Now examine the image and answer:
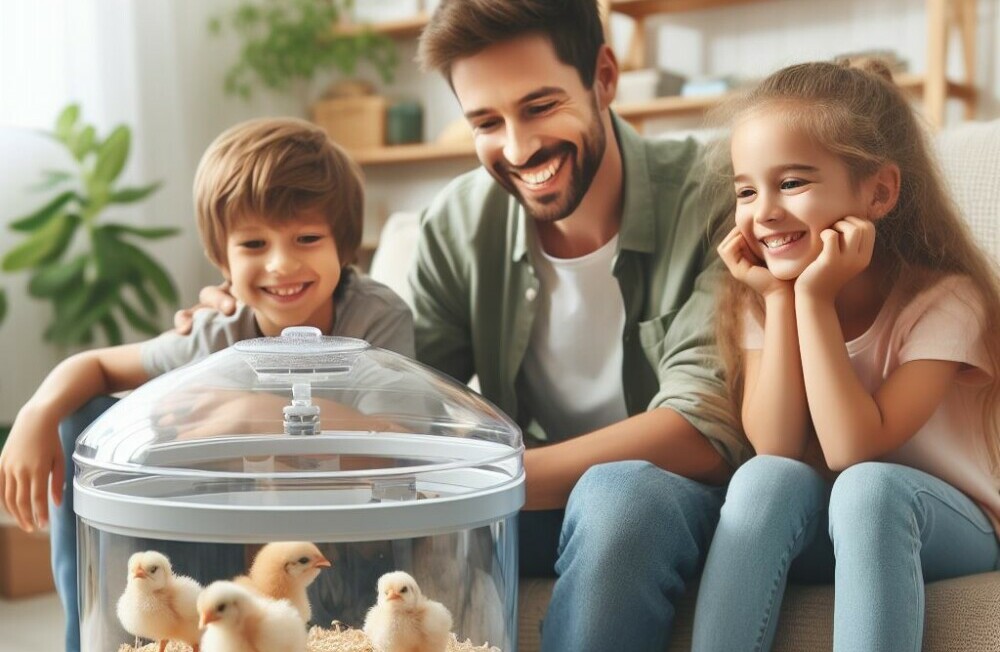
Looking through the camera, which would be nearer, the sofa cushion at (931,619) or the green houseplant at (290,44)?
the sofa cushion at (931,619)

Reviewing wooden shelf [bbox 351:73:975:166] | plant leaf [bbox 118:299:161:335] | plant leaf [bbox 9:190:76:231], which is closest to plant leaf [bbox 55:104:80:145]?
plant leaf [bbox 9:190:76:231]

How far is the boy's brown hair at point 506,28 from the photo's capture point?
1.30 metres

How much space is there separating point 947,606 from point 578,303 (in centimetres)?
61

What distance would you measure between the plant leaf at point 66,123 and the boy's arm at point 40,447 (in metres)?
1.80

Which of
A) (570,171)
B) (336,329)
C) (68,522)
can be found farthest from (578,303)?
(68,522)

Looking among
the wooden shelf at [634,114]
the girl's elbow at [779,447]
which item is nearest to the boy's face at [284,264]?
the girl's elbow at [779,447]

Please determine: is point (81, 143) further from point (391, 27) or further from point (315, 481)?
point (315, 481)

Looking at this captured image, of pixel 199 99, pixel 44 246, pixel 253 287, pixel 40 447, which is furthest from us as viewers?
pixel 199 99

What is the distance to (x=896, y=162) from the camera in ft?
3.82

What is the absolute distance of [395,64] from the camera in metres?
3.66

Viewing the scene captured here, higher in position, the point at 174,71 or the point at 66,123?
the point at 174,71

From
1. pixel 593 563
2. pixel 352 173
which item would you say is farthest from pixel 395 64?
pixel 593 563

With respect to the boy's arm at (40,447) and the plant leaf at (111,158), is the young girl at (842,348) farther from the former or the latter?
the plant leaf at (111,158)

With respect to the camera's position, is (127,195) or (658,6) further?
(658,6)
